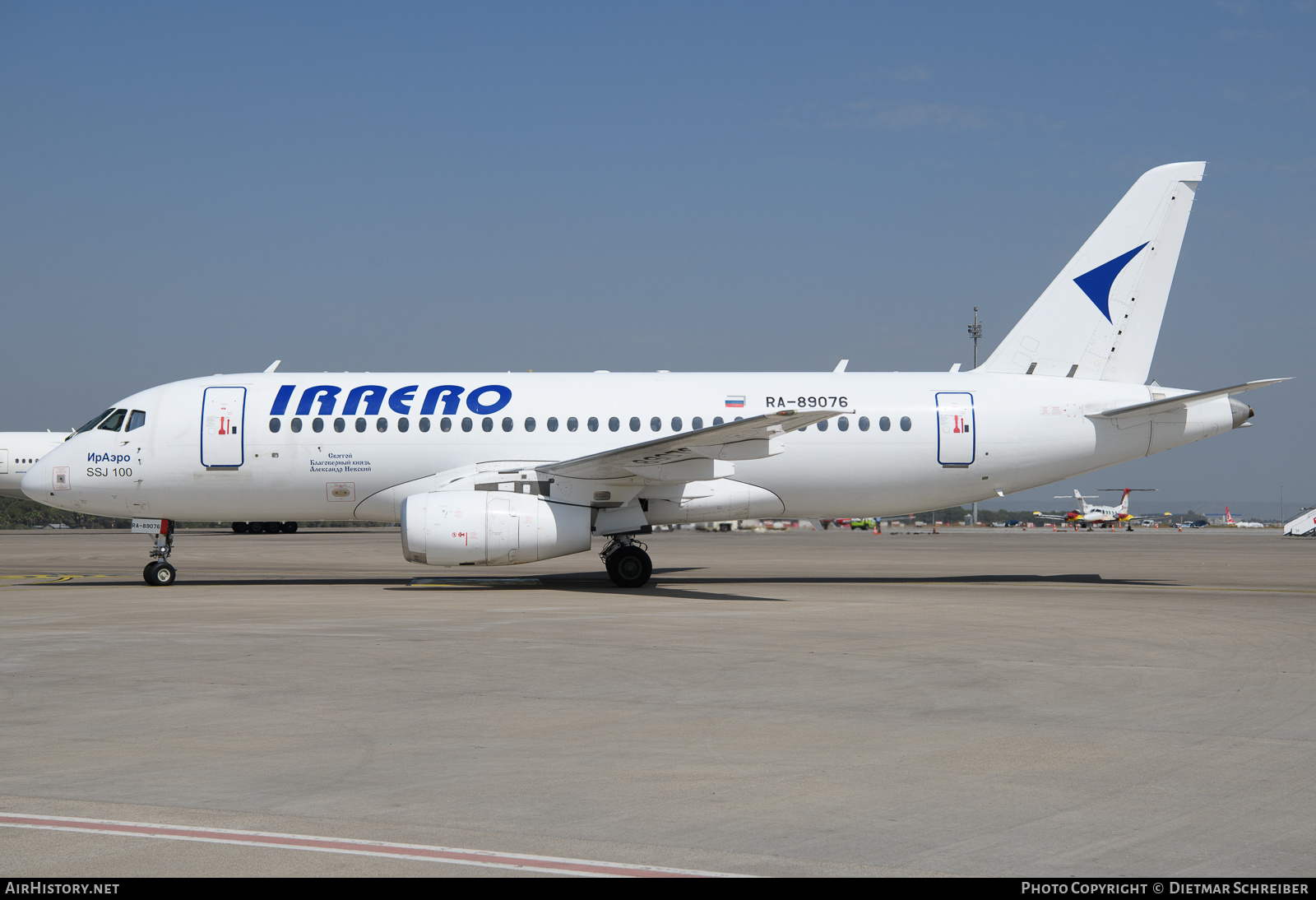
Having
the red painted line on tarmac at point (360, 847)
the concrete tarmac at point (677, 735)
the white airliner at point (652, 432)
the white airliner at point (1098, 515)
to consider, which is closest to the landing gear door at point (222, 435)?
the white airliner at point (652, 432)

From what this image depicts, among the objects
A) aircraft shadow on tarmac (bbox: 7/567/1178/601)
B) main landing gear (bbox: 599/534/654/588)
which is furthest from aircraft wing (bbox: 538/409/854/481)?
aircraft shadow on tarmac (bbox: 7/567/1178/601)

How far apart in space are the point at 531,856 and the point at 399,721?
3.24 meters

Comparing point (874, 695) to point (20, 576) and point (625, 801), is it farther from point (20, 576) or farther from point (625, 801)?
point (20, 576)

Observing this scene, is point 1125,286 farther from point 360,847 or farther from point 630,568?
point 360,847

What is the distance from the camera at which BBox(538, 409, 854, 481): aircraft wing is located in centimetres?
1705

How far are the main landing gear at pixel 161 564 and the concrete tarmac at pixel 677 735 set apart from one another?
→ 11.9ft

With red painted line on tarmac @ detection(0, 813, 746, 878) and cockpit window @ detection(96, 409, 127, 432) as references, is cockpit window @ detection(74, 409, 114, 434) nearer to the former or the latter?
cockpit window @ detection(96, 409, 127, 432)

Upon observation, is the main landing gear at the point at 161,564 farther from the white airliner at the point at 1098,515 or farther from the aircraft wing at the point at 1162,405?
the white airliner at the point at 1098,515

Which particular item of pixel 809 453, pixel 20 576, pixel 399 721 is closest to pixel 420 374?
pixel 809 453

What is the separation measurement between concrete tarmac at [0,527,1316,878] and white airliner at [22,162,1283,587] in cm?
449

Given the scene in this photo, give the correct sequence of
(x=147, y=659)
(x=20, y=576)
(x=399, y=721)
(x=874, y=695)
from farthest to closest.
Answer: (x=20, y=576), (x=147, y=659), (x=874, y=695), (x=399, y=721)

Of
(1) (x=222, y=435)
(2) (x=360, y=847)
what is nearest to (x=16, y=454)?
(1) (x=222, y=435)

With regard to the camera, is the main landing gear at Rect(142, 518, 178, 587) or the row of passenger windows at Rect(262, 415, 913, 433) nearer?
the main landing gear at Rect(142, 518, 178, 587)

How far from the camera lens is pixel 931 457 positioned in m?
20.5
